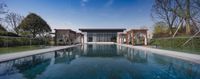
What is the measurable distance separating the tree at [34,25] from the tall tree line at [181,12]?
24.9 metres

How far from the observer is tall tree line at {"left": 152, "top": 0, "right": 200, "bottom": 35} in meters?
21.7

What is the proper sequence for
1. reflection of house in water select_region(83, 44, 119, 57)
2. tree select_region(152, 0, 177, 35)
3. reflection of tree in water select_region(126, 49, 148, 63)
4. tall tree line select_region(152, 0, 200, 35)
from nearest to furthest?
1. reflection of tree in water select_region(126, 49, 148, 63)
2. reflection of house in water select_region(83, 44, 119, 57)
3. tall tree line select_region(152, 0, 200, 35)
4. tree select_region(152, 0, 177, 35)

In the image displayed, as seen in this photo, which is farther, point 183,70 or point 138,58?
point 138,58

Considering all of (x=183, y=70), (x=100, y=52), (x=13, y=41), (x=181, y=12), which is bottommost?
(x=183, y=70)

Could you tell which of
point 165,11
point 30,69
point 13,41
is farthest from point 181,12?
point 13,41

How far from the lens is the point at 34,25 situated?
38.2 meters

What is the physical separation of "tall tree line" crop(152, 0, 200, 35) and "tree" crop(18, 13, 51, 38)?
24.9 metres

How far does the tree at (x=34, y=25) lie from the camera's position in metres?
36.8

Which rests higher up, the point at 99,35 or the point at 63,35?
the point at 99,35

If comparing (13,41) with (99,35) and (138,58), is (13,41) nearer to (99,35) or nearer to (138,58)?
(138,58)

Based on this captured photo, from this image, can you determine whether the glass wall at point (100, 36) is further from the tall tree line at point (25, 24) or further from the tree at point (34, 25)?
the tall tree line at point (25, 24)

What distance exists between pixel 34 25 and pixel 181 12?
29803 millimetres

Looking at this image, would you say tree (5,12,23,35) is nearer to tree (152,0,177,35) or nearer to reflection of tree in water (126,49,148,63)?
tree (152,0,177,35)

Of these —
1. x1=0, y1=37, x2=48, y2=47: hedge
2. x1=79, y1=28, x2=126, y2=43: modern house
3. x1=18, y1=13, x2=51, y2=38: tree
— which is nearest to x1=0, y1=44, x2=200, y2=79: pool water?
x1=0, y1=37, x2=48, y2=47: hedge
